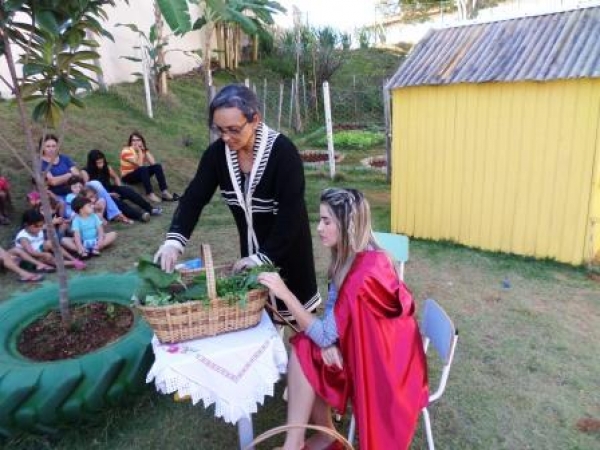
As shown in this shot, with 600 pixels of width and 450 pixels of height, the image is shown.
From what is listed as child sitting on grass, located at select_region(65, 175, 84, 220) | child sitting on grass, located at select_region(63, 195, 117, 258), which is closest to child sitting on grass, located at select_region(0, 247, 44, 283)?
child sitting on grass, located at select_region(63, 195, 117, 258)

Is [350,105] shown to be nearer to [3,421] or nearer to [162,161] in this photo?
[162,161]

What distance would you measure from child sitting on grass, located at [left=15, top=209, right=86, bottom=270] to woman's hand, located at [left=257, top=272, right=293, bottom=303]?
4.12m

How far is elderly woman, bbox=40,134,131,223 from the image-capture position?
631 centimetres

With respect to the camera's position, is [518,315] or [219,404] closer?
[219,404]

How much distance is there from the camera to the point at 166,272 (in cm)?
212

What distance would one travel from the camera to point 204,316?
6.45 ft

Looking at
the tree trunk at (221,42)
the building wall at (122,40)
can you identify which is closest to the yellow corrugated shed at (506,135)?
the building wall at (122,40)

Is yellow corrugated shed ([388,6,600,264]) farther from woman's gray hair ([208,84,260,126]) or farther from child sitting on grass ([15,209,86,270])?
child sitting on grass ([15,209,86,270])

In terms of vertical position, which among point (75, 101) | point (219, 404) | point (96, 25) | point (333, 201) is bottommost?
point (219, 404)

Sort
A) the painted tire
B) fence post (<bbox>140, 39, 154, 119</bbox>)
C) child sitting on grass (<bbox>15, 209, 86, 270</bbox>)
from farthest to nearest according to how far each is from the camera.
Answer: fence post (<bbox>140, 39, 154, 119</bbox>) < child sitting on grass (<bbox>15, 209, 86, 270</bbox>) < the painted tire

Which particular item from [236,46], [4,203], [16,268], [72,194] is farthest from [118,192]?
[236,46]

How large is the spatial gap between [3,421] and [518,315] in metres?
3.86

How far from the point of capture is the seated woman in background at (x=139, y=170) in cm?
802

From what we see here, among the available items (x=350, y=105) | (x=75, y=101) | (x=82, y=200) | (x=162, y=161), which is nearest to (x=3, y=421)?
(x=75, y=101)
